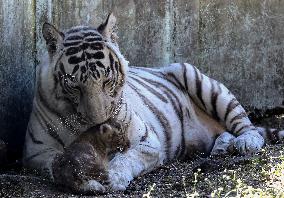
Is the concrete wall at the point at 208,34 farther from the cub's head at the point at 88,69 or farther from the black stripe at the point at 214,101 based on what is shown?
the cub's head at the point at 88,69

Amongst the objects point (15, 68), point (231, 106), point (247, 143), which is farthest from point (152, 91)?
point (15, 68)

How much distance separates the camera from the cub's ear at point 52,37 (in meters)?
6.09

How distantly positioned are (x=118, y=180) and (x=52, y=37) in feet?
4.06

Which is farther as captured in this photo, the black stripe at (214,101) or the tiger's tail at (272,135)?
the black stripe at (214,101)

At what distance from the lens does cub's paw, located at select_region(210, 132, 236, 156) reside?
678cm

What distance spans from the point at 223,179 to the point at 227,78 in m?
2.74

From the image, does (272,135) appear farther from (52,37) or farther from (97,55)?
(52,37)

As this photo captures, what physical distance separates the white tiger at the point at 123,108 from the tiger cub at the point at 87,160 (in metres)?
0.05

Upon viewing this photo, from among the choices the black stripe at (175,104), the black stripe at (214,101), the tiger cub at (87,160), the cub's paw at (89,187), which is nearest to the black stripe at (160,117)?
the black stripe at (175,104)

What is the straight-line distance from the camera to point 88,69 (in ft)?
19.1

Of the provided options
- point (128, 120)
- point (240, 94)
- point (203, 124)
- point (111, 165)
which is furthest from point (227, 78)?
point (111, 165)

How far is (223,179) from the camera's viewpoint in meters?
5.25

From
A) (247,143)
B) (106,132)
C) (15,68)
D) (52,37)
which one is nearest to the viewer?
(106,132)

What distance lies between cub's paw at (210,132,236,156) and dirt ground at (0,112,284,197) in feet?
1.20
